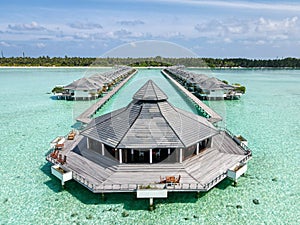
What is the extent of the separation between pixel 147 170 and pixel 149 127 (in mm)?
2850

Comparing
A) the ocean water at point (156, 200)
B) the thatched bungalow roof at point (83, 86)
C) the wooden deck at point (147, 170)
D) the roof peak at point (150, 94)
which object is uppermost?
the roof peak at point (150, 94)

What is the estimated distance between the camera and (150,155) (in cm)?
1590

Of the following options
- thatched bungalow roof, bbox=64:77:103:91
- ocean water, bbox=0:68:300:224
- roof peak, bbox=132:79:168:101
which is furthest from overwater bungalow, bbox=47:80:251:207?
thatched bungalow roof, bbox=64:77:103:91

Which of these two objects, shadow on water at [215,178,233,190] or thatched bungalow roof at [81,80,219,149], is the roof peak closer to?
thatched bungalow roof at [81,80,219,149]

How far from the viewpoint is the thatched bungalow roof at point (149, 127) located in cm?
1582

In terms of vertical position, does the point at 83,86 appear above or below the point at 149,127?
above

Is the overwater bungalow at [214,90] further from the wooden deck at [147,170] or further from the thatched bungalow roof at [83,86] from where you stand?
the wooden deck at [147,170]

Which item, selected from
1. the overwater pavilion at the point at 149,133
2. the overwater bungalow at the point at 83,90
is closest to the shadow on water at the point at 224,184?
the overwater pavilion at the point at 149,133

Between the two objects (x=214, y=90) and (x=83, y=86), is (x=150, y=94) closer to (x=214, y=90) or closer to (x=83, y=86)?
(x=214, y=90)

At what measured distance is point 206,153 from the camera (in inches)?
701

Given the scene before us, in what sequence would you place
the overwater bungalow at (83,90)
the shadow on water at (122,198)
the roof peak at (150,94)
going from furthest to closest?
the overwater bungalow at (83,90), the roof peak at (150,94), the shadow on water at (122,198)

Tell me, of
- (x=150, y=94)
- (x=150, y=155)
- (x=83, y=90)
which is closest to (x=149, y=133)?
(x=150, y=155)

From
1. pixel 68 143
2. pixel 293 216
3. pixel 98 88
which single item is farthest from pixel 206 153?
pixel 98 88

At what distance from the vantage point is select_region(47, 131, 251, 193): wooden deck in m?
14.0
